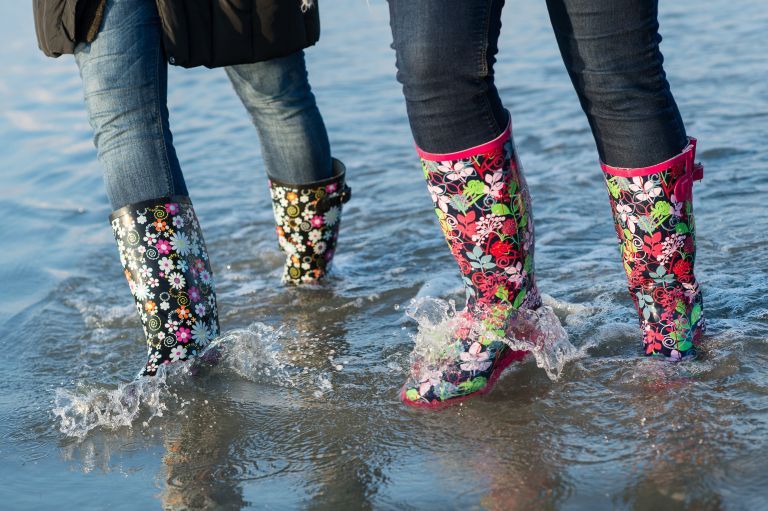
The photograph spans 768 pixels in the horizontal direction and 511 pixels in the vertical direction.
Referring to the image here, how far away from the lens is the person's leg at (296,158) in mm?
2654

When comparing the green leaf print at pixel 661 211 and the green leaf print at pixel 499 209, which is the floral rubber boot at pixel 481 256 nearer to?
the green leaf print at pixel 499 209

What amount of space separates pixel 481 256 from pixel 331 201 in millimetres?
933

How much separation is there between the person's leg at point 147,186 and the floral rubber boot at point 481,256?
54cm

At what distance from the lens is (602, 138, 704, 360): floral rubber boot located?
1.93 meters

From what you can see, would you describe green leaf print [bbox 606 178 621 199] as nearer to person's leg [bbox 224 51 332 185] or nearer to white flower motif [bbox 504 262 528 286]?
white flower motif [bbox 504 262 528 286]

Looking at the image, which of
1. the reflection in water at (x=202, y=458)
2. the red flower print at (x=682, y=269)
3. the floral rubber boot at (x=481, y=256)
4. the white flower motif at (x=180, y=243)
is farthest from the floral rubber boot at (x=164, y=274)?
the red flower print at (x=682, y=269)

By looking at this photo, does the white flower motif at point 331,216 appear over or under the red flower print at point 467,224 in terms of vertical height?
under

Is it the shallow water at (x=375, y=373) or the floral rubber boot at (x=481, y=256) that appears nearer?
the shallow water at (x=375, y=373)

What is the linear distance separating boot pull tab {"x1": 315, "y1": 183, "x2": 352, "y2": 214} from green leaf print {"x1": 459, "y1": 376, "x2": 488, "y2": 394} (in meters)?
0.95

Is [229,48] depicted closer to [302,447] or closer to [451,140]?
[451,140]

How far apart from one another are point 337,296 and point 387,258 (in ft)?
1.26

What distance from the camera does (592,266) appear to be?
281cm

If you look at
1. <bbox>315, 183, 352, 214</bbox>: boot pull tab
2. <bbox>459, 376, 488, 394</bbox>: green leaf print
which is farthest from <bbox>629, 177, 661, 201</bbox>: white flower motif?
<bbox>315, 183, 352, 214</bbox>: boot pull tab

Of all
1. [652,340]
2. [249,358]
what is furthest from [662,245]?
[249,358]
